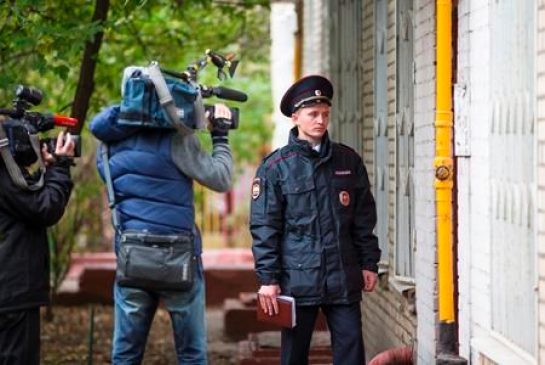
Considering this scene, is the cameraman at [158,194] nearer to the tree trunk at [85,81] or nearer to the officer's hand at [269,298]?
the officer's hand at [269,298]

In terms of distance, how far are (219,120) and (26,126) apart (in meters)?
0.97

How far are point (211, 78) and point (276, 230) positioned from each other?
1448 cm

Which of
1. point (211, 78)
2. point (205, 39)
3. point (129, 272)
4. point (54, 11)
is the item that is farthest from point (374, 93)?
point (211, 78)

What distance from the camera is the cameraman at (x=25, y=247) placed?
7000mm

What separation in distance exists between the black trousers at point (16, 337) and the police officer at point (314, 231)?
1140 mm

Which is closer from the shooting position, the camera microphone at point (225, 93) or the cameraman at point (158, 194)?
the cameraman at point (158, 194)

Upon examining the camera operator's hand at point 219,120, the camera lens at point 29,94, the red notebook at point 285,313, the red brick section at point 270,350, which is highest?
the camera lens at point 29,94

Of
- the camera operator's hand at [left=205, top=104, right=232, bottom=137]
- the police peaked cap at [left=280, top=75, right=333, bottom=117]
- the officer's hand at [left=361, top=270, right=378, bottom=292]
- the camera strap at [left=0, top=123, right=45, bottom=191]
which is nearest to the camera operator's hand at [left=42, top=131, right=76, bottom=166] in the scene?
the camera strap at [left=0, top=123, right=45, bottom=191]

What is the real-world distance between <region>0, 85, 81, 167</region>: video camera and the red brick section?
294 centimetres

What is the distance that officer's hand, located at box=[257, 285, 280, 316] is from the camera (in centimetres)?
712

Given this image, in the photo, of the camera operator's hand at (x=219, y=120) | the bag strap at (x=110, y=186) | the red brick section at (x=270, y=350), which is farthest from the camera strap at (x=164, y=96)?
the red brick section at (x=270, y=350)

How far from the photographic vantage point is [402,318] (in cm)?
894

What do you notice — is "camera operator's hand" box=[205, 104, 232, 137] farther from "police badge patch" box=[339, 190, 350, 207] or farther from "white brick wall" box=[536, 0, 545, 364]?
"white brick wall" box=[536, 0, 545, 364]

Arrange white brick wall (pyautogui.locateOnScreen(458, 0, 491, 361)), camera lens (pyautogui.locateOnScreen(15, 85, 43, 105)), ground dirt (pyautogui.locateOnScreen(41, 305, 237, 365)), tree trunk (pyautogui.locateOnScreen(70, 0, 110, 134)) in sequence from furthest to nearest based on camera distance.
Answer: ground dirt (pyautogui.locateOnScreen(41, 305, 237, 365)), tree trunk (pyautogui.locateOnScreen(70, 0, 110, 134)), camera lens (pyautogui.locateOnScreen(15, 85, 43, 105)), white brick wall (pyautogui.locateOnScreen(458, 0, 491, 361))
